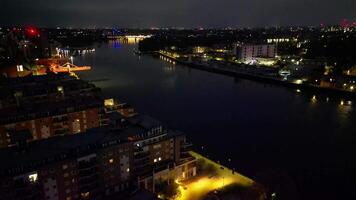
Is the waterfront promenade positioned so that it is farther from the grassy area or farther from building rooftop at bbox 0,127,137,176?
building rooftop at bbox 0,127,137,176

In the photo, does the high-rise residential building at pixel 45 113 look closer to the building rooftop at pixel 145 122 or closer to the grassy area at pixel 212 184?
the building rooftop at pixel 145 122

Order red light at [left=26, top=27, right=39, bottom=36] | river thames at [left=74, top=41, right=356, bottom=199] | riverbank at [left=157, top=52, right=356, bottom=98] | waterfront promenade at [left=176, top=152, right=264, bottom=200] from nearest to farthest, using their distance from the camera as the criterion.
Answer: waterfront promenade at [left=176, top=152, right=264, bottom=200]
river thames at [left=74, top=41, right=356, bottom=199]
riverbank at [left=157, top=52, right=356, bottom=98]
red light at [left=26, top=27, right=39, bottom=36]

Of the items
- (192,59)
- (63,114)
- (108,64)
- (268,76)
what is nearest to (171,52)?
(192,59)

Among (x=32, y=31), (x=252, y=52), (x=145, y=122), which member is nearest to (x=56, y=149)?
(x=145, y=122)

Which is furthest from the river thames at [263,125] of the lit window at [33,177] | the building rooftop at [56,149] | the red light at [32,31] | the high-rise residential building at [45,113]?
the red light at [32,31]

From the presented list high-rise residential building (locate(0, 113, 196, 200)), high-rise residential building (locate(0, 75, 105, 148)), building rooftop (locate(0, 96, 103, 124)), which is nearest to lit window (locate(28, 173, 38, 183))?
high-rise residential building (locate(0, 113, 196, 200))

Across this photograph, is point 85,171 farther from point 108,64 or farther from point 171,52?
point 171,52

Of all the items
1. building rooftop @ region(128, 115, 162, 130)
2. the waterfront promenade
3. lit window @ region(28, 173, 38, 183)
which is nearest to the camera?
lit window @ region(28, 173, 38, 183)

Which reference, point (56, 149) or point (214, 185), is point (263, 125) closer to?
point (214, 185)
